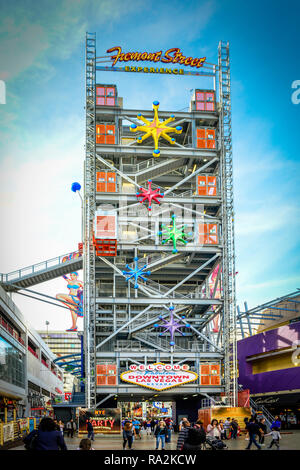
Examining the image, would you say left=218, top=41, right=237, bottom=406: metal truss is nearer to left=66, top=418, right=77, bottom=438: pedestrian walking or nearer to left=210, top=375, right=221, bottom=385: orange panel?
left=210, top=375, right=221, bottom=385: orange panel

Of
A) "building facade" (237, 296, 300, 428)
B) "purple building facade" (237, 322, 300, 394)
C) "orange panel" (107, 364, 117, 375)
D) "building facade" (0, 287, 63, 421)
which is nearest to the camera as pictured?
"building facade" (0, 287, 63, 421)

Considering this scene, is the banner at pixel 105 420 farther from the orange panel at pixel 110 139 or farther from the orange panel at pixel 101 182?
the orange panel at pixel 110 139

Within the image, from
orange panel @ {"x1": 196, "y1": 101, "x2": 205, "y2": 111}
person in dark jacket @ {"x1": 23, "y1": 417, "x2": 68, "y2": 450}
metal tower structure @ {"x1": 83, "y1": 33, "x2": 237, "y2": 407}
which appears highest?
orange panel @ {"x1": 196, "y1": 101, "x2": 205, "y2": 111}

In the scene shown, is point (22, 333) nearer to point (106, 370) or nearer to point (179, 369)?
point (106, 370)

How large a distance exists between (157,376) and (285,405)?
13.2 m

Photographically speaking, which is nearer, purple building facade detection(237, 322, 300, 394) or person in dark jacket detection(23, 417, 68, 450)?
person in dark jacket detection(23, 417, 68, 450)

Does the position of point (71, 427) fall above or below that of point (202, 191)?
below

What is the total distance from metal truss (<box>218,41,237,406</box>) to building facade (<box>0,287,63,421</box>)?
19697 millimetres

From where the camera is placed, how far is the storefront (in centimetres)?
5181

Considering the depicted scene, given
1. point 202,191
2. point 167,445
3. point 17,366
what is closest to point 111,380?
point 17,366

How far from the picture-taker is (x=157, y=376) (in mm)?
54062

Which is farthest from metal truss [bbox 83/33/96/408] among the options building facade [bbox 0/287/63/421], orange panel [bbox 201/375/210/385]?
orange panel [bbox 201/375/210/385]

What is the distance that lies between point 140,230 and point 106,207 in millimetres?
5051

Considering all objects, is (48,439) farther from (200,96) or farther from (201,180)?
(200,96)
